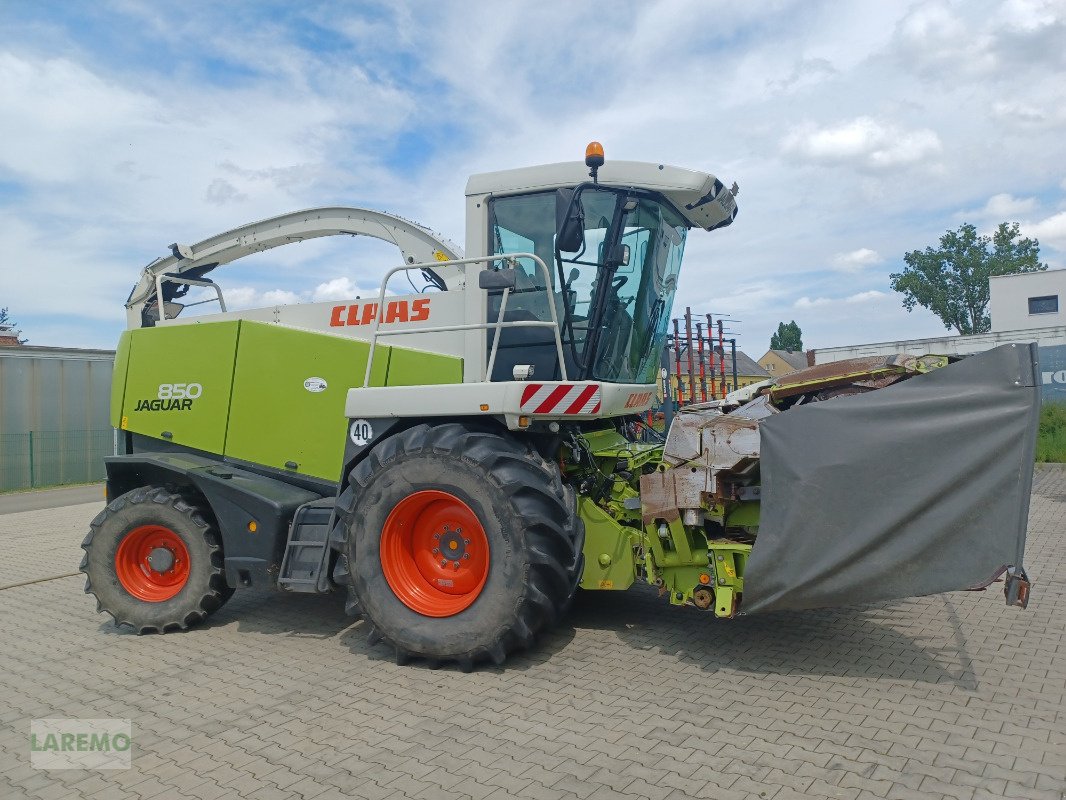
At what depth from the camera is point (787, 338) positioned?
268ft

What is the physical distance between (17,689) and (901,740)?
4.69 meters

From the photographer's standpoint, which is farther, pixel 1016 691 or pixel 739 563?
pixel 739 563

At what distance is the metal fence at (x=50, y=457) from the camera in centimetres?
1808

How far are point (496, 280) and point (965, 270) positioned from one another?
57663 millimetres

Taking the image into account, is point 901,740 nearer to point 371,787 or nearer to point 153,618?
point 371,787

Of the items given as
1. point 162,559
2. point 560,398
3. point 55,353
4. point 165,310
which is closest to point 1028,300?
point 55,353

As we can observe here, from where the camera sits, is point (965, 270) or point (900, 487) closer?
point (900, 487)

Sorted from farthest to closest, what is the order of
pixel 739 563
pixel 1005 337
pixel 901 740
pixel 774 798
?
pixel 1005 337, pixel 739 563, pixel 901 740, pixel 774 798

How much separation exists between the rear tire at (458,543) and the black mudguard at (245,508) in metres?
0.70

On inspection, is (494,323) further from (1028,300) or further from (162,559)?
(1028,300)

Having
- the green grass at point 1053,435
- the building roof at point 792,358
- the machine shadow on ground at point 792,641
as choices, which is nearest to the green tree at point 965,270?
the building roof at point 792,358

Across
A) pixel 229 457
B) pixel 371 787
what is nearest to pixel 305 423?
pixel 229 457

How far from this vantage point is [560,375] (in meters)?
5.09

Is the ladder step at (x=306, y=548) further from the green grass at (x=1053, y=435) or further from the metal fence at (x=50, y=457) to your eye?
the metal fence at (x=50, y=457)
